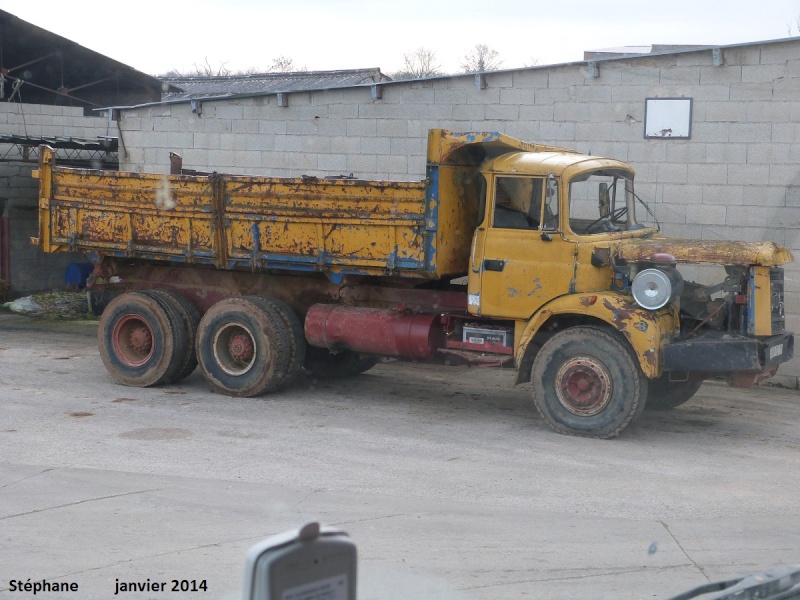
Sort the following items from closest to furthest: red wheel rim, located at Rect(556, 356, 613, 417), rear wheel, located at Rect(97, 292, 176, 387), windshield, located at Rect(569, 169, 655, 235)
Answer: red wheel rim, located at Rect(556, 356, 613, 417) → windshield, located at Rect(569, 169, 655, 235) → rear wheel, located at Rect(97, 292, 176, 387)

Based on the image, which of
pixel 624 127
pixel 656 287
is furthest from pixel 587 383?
pixel 624 127

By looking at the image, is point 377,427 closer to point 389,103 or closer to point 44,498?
point 44,498

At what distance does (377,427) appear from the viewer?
32.0 ft

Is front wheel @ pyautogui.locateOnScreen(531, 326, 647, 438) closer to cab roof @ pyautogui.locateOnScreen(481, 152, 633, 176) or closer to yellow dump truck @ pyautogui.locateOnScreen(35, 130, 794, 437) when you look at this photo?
yellow dump truck @ pyautogui.locateOnScreen(35, 130, 794, 437)

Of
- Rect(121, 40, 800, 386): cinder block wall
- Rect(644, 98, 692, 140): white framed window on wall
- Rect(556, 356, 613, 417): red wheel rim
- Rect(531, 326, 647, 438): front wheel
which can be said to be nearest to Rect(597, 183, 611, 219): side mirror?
Rect(531, 326, 647, 438): front wheel

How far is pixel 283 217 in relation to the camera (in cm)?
1070

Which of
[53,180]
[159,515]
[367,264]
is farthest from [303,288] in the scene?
[159,515]

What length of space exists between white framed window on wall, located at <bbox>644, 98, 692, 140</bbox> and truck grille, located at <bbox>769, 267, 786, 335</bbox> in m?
3.61

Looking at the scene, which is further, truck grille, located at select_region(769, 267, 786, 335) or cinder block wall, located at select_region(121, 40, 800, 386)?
cinder block wall, located at select_region(121, 40, 800, 386)

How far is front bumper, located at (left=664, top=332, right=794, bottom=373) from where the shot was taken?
29.2 feet

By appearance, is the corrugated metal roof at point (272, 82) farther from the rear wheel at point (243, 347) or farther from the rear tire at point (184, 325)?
the rear wheel at point (243, 347)

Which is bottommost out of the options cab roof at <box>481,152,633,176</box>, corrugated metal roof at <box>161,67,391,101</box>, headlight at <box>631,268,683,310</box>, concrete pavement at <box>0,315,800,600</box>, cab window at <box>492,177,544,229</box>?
concrete pavement at <box>0,315,800,600</box>

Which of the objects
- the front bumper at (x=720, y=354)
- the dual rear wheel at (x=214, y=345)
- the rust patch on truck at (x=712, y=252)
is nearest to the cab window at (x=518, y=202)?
the rust patch on truck at (x=712, y=252)

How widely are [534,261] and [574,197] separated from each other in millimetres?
736
